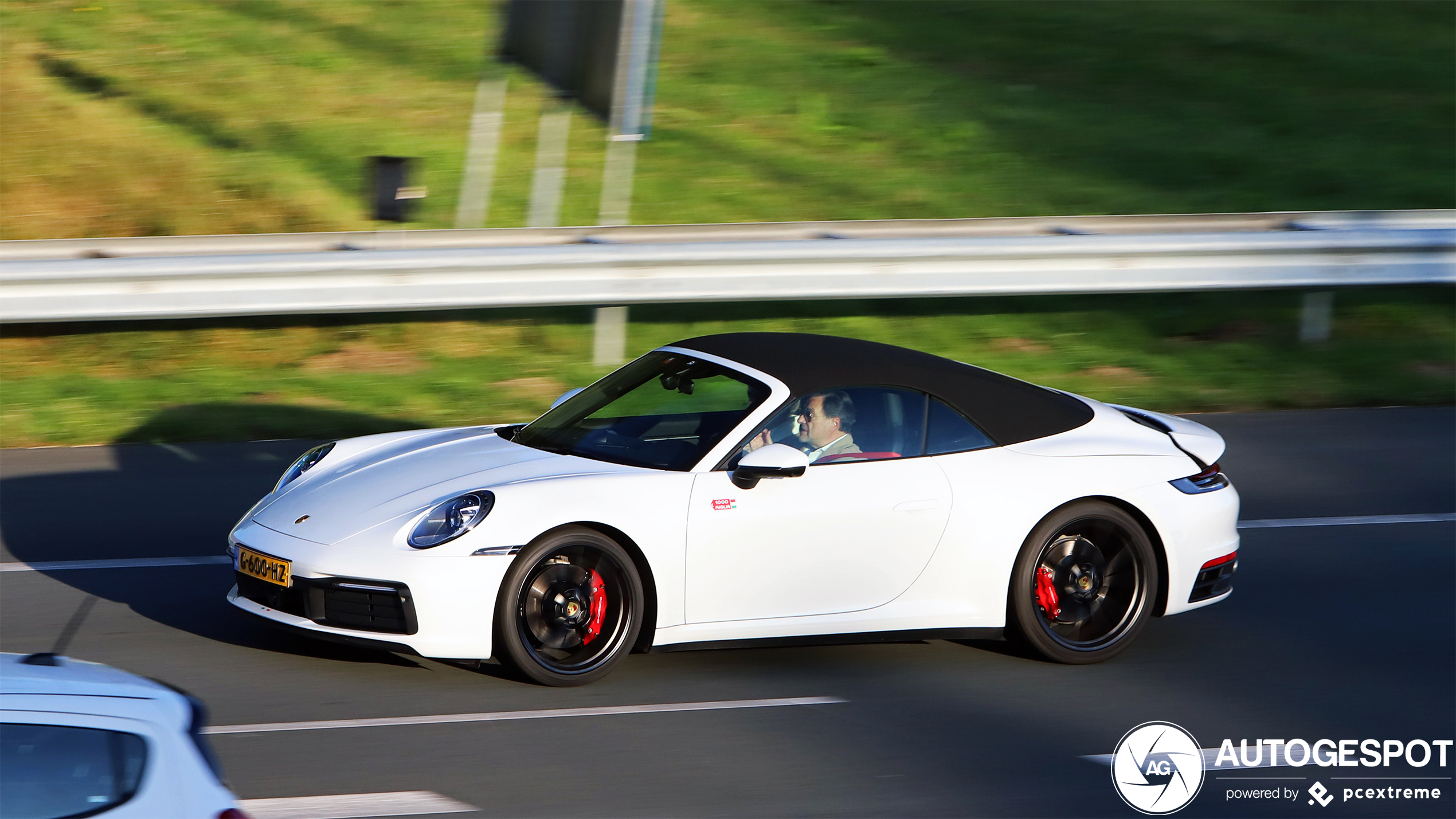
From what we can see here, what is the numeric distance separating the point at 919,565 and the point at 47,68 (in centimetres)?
1260

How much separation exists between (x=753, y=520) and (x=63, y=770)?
3.31m

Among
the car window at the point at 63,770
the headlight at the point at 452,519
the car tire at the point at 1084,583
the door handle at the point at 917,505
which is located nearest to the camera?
the car window at the point at 63,770

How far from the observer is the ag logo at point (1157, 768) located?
16.0 feet

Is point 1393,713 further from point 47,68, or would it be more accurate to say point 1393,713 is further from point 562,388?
point 47,68

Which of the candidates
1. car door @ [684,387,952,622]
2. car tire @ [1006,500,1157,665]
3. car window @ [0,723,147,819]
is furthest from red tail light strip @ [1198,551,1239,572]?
car window @ [0,723,147,819]

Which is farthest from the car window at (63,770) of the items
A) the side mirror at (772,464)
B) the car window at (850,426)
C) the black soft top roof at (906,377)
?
the black soft top roof at (906,377)

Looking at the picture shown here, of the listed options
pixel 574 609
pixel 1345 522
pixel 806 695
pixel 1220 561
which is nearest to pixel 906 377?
pixel 806 695

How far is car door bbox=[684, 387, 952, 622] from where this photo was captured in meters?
5.71

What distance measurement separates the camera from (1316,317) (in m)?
11.7

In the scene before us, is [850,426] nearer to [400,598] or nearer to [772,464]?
[772,464]

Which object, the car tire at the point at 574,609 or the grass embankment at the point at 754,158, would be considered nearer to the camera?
the car tire at the point at 574,609

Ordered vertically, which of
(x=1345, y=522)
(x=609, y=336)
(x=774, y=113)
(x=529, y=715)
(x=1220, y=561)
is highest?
(x=774, y=113)

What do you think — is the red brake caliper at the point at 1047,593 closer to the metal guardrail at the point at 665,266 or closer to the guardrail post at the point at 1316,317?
the metal guardrail at the point at 665,266

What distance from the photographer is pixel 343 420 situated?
9.68 metres
